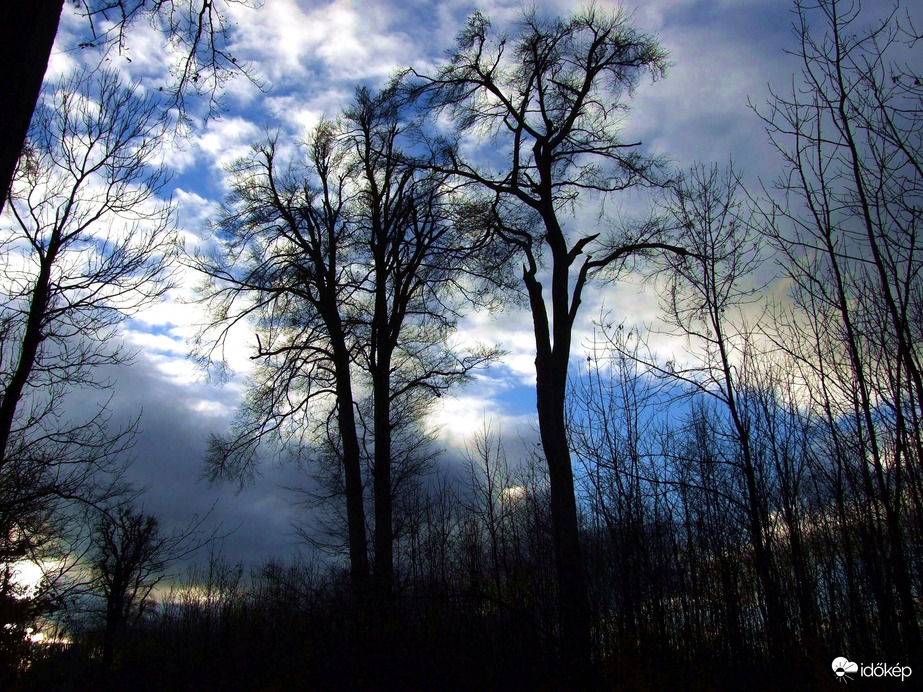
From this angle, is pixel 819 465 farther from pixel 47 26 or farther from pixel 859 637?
pixel 47 26

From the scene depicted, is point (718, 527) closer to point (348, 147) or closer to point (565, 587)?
point (565, 587)

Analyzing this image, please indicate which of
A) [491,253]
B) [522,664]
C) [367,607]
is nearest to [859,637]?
[522,664]

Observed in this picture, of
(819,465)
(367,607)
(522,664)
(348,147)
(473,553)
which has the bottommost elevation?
(522,664)

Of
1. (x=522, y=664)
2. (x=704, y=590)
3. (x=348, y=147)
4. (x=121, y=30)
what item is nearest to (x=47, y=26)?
(x=121, y=30)

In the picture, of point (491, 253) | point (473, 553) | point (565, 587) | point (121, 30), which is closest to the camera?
point (121, 30)

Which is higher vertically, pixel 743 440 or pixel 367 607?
pixel 743 440

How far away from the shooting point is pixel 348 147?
14.8m

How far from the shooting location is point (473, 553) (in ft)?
25.1

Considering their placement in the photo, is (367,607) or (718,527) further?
(367,607)

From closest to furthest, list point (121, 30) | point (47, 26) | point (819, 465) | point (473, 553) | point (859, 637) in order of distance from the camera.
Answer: point (47, 26)
point (121, 30)
point (859, 637)
point (819, 465)
point (473, 553)

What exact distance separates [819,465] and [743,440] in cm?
81

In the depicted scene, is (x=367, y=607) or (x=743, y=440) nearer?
(x=743, y=440)

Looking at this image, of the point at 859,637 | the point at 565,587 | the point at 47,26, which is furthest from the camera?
the point at 565,587

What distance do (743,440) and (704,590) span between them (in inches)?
68.6
